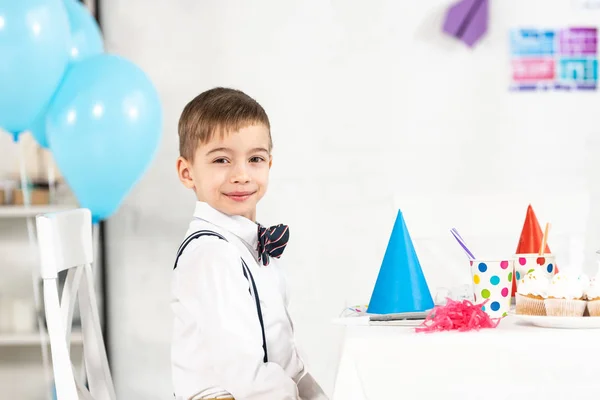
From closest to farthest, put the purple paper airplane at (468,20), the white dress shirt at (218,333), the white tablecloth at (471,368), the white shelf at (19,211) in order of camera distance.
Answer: the white tablecloth at (471,368), the white dress shirt at (218,333), the white shelf at (19,211), the purple paper airplane at (468,20)

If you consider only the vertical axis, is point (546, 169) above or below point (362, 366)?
above

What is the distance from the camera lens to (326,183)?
2.74m

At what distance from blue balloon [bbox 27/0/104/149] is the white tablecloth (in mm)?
1433

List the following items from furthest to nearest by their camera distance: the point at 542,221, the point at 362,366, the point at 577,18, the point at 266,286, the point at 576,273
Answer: the point at 577,18 < the point at 542,221 < the point at 266,286 < the point at 576,273 < the point at 362,366

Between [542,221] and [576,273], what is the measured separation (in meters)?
1.38

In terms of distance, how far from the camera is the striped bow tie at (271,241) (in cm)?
135

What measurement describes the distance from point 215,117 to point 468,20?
5.28 ft

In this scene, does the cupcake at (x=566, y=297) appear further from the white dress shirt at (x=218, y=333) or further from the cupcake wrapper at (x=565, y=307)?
the white dress shirt at (x=218, y=333)

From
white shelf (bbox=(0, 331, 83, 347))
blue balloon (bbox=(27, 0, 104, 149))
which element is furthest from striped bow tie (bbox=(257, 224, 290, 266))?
white shelf (bbox=(0, 331, 83, 347))

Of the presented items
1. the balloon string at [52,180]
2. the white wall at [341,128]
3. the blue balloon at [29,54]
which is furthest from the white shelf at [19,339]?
the blue balloon at [29,54]

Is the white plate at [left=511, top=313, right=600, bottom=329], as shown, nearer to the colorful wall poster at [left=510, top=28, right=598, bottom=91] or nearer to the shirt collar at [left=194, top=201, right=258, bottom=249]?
the shirt collar at [left=194, top=201, right=258, bottom=249]

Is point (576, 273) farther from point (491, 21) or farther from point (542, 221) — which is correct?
point (491, 21)

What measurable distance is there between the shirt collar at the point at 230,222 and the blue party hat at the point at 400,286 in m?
0.27

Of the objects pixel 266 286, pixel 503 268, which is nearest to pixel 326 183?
pixel 266 286
